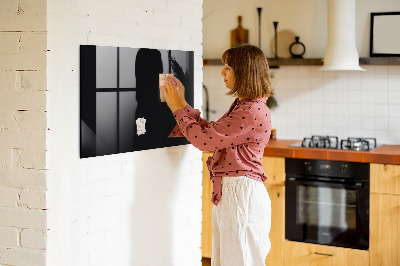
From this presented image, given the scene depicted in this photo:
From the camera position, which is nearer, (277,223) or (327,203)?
(327,203)

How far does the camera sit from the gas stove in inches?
174

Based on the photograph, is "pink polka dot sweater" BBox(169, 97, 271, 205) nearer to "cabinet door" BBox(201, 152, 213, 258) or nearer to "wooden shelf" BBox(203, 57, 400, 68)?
"cabinet door" BBox(201, 152, 213, 258)

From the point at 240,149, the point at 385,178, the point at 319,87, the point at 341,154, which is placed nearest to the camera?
the point at 240,149

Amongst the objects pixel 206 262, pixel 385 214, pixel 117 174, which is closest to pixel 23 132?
pixel 117 174

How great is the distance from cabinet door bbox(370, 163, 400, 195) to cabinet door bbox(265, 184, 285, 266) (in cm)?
67

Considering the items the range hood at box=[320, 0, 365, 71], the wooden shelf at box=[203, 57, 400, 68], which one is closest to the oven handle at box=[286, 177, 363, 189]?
the range hood at box=[320, 0, 365, 71]

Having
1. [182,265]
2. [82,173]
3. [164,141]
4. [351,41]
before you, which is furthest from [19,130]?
[351,41]

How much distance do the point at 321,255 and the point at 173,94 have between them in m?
2.13

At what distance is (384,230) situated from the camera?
4168 millimetres

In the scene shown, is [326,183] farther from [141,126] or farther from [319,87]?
[141,126]

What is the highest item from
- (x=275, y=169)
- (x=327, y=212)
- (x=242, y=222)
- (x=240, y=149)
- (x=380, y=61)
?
(x=380, y=61)

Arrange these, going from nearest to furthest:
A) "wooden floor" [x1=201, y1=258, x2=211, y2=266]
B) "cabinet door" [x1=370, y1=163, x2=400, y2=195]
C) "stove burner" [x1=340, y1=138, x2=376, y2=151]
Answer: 1. "cabinet door" [x1=370, y1=163, x2=400, y2=195]
2. "stove burner" [x1=340, y1=138, x2=376, y2=151]
3. "wooden floor" [x1=201, y1=258, x2=211, y2=266]

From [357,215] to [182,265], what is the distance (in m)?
1.60

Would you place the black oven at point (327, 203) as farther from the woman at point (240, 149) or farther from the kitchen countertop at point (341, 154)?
the woman at point (240, 149)
